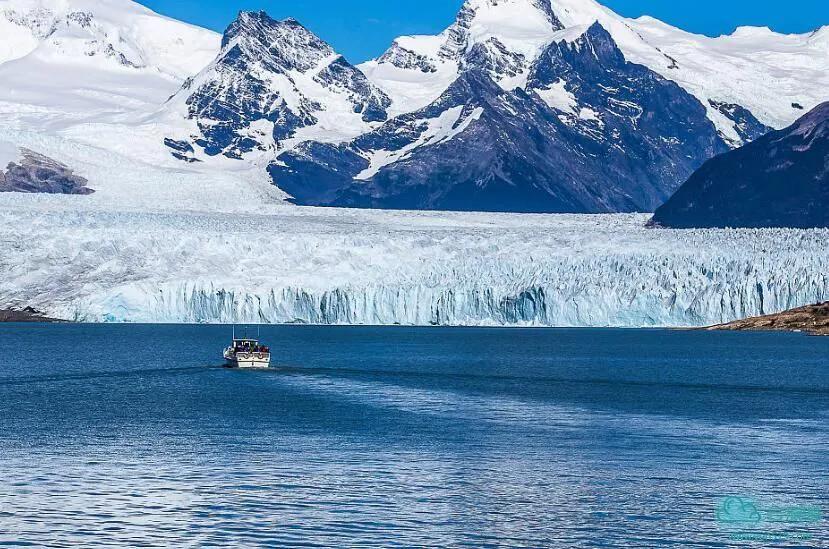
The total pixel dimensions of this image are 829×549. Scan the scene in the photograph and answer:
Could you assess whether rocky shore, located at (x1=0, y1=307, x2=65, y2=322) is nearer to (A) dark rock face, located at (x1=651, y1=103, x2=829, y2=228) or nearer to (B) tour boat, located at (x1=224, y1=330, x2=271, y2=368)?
(B) tour boat, located at (x1=224, y1=330, x2=271, y2=368)

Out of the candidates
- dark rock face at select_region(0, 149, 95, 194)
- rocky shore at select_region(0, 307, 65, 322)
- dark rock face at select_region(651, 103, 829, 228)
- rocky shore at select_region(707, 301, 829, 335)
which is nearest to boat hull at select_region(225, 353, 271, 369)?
rocky shore at select_region(0, 307, 65, 322)

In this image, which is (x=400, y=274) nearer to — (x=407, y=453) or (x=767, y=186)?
(x=407, y=453)

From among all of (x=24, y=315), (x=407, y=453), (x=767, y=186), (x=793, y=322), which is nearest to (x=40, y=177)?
(x=24, y=315)

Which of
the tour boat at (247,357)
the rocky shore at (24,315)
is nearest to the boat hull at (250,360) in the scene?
the tour boat at (247,357)

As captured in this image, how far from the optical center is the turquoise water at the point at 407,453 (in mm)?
25125

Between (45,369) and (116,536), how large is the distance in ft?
145

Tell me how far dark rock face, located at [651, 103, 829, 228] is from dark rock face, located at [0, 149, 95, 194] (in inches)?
2609

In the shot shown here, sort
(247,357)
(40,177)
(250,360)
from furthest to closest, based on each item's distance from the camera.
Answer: (40,177) < (250,360) < (247,357)

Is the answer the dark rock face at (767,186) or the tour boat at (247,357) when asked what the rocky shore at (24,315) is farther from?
the dark rock face at (767,186)

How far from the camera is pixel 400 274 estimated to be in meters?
97.8

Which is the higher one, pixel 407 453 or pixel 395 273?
pixel 395 273

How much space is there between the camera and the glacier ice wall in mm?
91938

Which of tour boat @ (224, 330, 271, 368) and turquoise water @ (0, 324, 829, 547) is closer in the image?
turquoise water @ (0, 324, 829, 547)

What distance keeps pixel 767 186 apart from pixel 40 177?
91.8 meters
